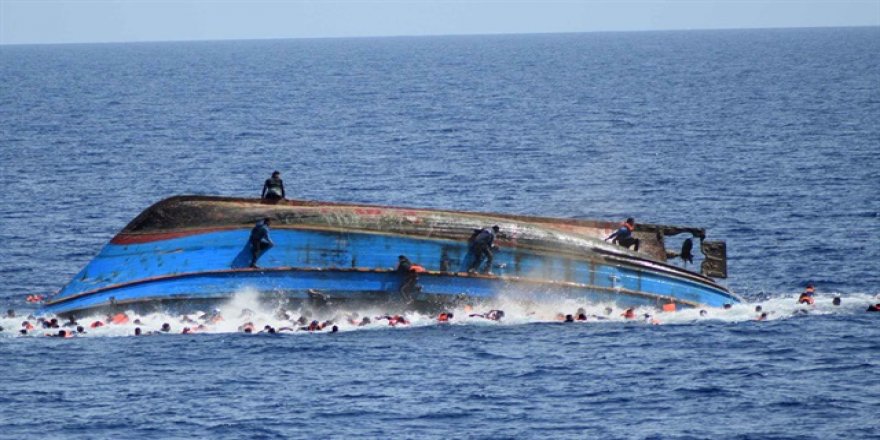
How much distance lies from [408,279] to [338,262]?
2.92 meters

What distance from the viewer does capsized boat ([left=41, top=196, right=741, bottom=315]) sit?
60688 millimetres

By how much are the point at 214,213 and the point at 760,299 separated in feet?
80.0

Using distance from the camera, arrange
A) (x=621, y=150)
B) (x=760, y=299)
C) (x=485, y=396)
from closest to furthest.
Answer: (x=485, y=396) < (x=760, y=299) < (x=621, y=150)

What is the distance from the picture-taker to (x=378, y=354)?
2207 inches

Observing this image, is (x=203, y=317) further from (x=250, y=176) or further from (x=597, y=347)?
(x=250, y=176)

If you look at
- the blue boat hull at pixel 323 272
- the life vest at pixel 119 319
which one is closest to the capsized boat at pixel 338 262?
the blue boat hull at pixel 323 272

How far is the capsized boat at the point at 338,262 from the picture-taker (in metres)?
60.7

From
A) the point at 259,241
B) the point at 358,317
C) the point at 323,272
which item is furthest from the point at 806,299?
the point at 259,241

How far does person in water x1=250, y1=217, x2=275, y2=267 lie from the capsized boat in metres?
0.32

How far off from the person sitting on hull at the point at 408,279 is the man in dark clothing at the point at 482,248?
2.51 meters

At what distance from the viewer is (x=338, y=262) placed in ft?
200

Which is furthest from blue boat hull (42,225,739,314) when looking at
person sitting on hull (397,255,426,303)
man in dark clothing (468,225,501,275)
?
man in dark clothing (468,225,501,275)

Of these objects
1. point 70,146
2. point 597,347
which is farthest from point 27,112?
point 597,347

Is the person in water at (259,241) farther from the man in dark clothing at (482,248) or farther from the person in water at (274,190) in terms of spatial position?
the man in dark clothing at (482,248)
